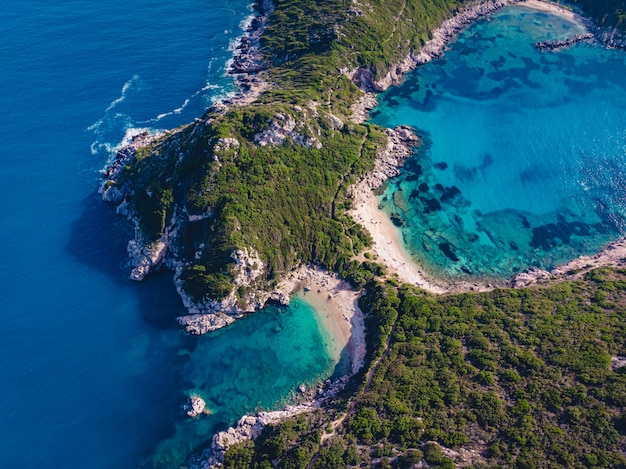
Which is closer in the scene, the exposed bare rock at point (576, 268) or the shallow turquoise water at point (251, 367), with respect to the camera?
the shallow turquoise water at point (251, 367)

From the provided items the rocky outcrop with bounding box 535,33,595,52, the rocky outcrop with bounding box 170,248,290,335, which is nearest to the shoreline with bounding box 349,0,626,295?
the rocky outcrop with bounding box 170,248,290,335

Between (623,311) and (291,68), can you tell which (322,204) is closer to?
(291,68)

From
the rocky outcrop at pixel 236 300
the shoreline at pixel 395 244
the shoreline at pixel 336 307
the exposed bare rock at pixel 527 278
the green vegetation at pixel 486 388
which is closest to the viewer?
the green vegetation at pixel 486 388

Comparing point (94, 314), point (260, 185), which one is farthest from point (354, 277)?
point (94, 314)

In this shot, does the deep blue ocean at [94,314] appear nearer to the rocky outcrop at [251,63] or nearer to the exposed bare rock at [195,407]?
the exposed bare rock at [195,407]

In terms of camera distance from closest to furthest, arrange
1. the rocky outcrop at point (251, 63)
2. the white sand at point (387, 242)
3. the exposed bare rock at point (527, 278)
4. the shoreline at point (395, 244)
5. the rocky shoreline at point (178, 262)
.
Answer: the rocky shoreline at point (178, 262) → the exposed bare rock at point (527, 278) → the shoreline at point (395, 244) → the white sand at point (387, 242) → the rocky outcrop at point (251, 63)

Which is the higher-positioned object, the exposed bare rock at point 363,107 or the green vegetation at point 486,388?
the exposed bare rock at point 363,107

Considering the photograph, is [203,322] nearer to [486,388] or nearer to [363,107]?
[486,388]

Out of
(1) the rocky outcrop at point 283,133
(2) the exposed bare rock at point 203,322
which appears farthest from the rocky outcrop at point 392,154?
(2) the exposed bare rock at point 203,322
